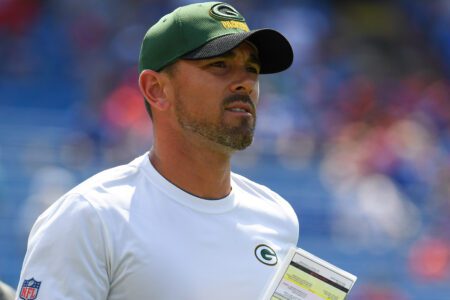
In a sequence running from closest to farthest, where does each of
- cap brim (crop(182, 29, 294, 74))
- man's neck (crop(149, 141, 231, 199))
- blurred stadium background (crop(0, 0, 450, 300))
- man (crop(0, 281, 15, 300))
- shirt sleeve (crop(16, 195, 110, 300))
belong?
shirt sleeve (crop(16, 195, 110, 300))
cap brim (crop(182, 29, 294, 74))
man's neck (crop(149, 141, 231, 199))
man (crop(0, 281, 15, 300))
blurred stadium background (crop(0, 0, 450, 300))

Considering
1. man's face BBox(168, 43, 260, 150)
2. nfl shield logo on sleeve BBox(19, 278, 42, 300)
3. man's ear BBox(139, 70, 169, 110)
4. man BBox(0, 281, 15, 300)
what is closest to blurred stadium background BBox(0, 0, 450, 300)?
man BBox(0, 281, 15, 300)

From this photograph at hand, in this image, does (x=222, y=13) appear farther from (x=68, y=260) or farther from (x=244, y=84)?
(x=68, y=260)

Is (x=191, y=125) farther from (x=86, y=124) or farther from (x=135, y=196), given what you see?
(x=86, y=124)

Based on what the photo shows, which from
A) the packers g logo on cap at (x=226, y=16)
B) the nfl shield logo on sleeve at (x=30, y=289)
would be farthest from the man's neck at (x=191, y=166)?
the nfl shield logo on sleeve at (x=30, y=289)

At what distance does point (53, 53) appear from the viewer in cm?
1175

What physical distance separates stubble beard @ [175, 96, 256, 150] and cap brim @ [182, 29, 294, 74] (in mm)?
141

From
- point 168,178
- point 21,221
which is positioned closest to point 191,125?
point 168,178

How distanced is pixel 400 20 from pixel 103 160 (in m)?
6.45

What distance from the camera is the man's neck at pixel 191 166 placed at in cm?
268

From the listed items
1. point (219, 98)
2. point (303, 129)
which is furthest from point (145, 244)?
point (303, 129)

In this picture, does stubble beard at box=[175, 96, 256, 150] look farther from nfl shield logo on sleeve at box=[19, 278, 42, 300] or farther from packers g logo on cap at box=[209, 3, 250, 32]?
nfl shield logo on sleeve at box=[19, 278, 42, 300]

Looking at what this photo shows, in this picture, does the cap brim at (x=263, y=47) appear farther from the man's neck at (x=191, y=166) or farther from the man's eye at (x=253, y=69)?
the man's neck at (x=191, y=166)

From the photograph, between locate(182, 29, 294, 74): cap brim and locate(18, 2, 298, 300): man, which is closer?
locate(18, 2, 298, 300): man

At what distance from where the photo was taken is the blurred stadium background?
31.0ft
